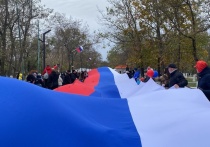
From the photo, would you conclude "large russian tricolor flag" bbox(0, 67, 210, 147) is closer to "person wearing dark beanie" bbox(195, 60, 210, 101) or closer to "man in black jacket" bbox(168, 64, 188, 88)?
"person wearing dark beanie" bbox(195, 60, 210, 101)

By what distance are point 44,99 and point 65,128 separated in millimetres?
436

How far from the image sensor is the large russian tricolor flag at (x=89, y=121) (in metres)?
3.62

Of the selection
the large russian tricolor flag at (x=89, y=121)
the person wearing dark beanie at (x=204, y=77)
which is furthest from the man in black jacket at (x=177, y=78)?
the large russian tricolor flag at (x=89, y=121)

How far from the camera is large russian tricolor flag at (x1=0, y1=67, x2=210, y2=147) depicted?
362 cm

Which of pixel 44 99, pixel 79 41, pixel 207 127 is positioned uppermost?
pixel 79 41

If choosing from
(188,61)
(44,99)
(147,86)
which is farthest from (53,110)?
(188,61)

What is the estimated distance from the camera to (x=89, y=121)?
13.6 feet

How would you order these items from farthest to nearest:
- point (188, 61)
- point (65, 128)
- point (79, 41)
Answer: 1. point (79, 41)
2. point (188, 61)
3. point (65, 128)

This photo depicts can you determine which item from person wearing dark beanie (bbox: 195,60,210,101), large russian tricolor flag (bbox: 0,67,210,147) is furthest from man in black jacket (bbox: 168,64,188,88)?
large russian tricolor flag (bbox: 0,67,210,147)

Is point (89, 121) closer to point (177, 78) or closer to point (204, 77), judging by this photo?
point (204, 77)

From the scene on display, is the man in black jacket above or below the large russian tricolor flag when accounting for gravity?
above

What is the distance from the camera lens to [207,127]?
4.07 meters

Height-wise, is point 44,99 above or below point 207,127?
above

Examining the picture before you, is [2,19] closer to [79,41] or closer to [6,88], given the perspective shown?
[79,41]
